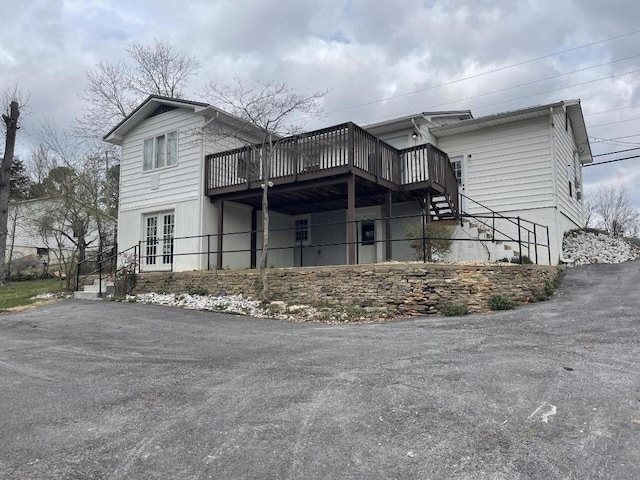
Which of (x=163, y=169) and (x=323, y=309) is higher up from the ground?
(x=163, y=169)

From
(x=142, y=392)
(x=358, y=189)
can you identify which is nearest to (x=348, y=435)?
(x=142, y=392)

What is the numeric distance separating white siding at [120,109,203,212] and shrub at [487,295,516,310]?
9.48 m

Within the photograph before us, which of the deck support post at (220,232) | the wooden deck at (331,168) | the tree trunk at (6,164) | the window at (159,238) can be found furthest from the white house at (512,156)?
the tree trunk at (6,164)

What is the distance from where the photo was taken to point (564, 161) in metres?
17.1

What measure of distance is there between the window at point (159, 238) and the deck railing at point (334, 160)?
226cm

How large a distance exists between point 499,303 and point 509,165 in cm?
781

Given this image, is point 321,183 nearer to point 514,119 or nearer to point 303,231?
point 303,231

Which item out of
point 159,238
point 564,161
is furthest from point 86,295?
point 564,161

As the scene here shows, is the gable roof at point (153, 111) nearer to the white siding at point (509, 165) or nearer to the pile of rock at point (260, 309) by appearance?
the pile of rock at point (260, 309)

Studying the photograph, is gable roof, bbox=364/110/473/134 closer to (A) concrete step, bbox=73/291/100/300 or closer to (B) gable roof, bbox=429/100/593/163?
(B) gable roof, bbox=429/100/593/163

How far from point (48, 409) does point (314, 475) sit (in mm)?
3121

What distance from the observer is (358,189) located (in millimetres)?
14148

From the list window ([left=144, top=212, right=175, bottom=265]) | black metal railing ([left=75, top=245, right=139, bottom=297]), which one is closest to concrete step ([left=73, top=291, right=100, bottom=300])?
black metal railing ([left=75, top=245, right=139, bottom=297])

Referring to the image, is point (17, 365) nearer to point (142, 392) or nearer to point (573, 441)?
point (142, 392)
